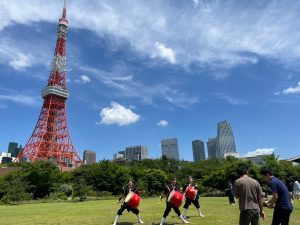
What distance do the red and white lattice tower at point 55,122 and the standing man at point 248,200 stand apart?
76.8 m

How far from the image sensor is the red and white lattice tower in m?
81.0

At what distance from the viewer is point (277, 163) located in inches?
2026

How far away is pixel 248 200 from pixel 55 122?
82.6 m

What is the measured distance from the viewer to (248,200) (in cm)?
696

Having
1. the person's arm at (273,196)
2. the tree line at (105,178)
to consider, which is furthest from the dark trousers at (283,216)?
the tree line at (105,178)

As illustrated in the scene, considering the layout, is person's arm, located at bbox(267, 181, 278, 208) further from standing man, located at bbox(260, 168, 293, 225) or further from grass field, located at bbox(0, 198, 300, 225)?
grass field, located at bbox(0, 198, 300, 225)

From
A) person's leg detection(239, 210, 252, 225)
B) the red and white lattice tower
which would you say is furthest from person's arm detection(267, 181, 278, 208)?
the red and white lattice tower

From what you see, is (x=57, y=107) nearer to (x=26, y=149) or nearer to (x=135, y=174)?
(x=26, y=149)

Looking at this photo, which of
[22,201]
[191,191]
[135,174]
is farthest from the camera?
[135,174]

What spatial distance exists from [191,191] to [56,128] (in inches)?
3001

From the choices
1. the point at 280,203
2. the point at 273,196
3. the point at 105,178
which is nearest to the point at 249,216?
the point at 273,196

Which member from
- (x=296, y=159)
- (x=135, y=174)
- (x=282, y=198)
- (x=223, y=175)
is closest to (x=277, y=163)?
(x=296, y=159)

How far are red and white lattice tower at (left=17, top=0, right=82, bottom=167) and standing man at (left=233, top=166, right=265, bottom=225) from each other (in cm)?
7681

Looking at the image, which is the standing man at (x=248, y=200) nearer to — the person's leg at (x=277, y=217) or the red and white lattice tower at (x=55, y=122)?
the person's leg at (x=277, y=217)
